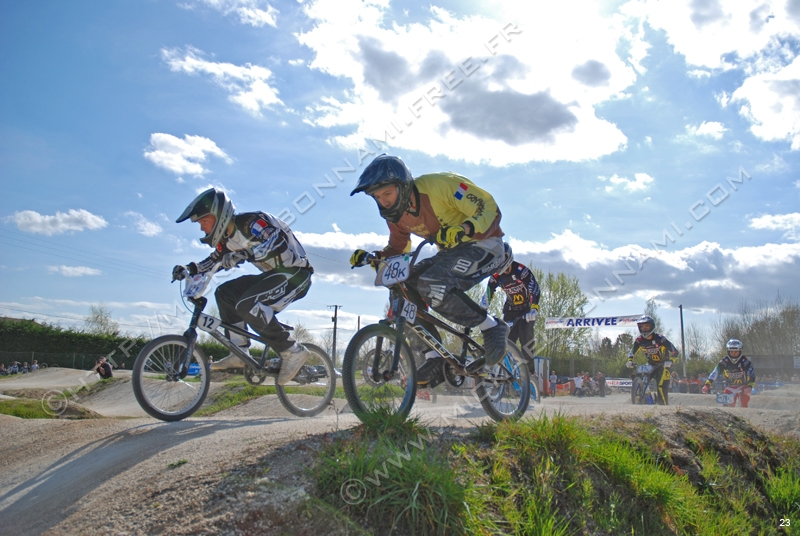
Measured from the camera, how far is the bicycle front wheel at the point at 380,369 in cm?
370

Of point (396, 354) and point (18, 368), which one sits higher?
point (396, 354)

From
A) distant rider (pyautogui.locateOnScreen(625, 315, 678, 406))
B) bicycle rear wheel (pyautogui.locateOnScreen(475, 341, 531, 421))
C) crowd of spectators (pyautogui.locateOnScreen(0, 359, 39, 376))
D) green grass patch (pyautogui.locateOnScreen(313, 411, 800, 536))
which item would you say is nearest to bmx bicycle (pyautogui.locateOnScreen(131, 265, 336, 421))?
bicycle rear wheel (pyautogui.locateOnScreen(475, 341, 531, 421))

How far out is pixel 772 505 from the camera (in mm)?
4000

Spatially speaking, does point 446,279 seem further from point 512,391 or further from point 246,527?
point 246,527

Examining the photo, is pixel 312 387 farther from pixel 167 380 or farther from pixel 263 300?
pixel 167 380

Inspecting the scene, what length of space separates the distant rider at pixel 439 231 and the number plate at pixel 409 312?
11cm

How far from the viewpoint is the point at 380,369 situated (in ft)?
12.5

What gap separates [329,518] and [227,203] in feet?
12.1

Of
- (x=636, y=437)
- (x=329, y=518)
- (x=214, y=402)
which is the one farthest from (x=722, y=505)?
(x=214, y=402)

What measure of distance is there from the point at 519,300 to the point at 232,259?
4821 millimetres

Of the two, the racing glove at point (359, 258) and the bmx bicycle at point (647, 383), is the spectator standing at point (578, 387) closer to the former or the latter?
the bmx bicycle at point (647, 383)

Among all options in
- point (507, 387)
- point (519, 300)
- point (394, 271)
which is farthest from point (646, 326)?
point (394, 271)

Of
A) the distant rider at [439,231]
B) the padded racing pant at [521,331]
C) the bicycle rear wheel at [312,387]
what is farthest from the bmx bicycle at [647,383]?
the distant rider at [439,231]

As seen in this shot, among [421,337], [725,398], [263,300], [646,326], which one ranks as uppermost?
[646,326]
